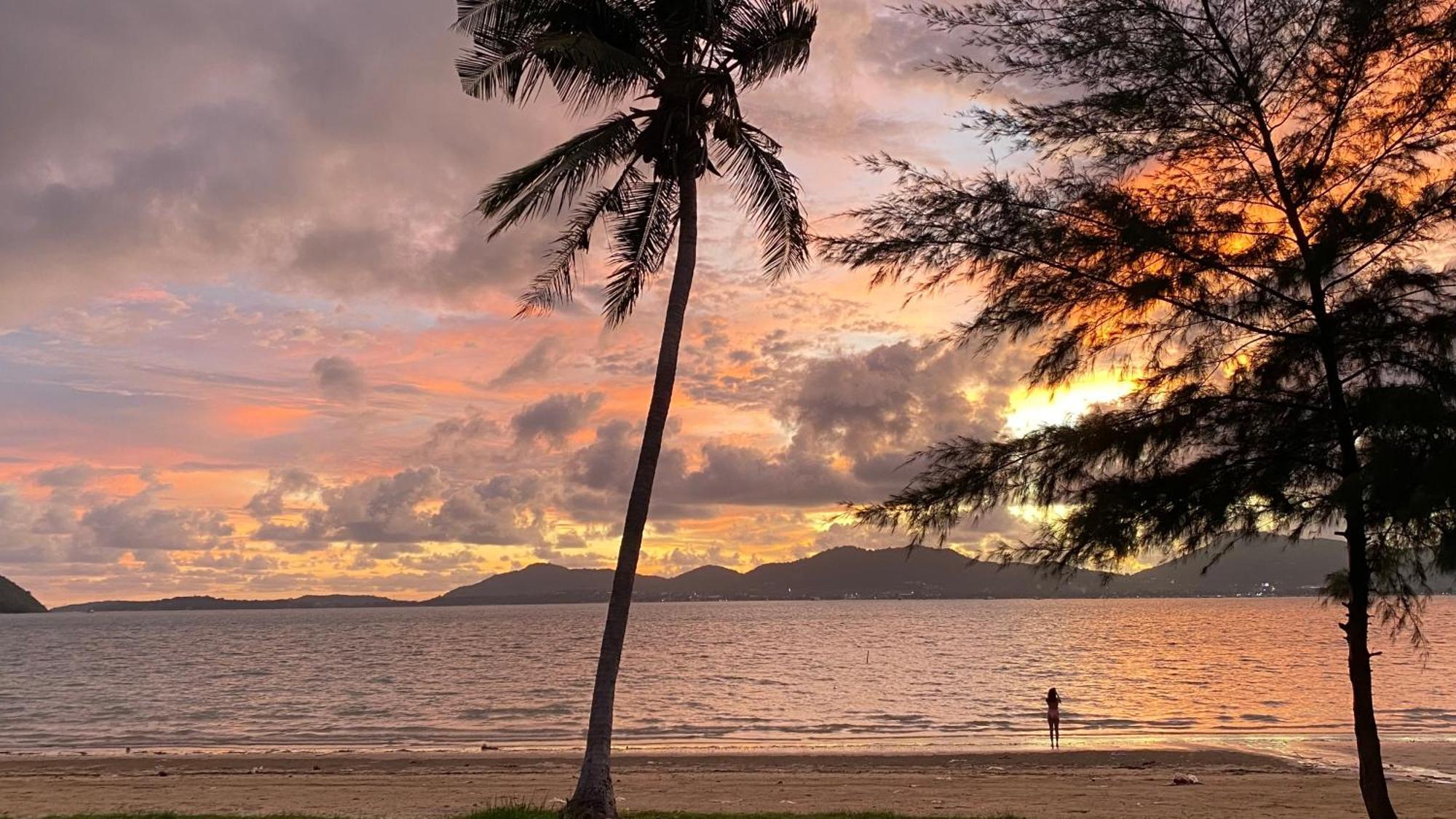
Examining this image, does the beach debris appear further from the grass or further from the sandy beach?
the grass

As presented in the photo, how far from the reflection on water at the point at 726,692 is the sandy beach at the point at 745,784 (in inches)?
288

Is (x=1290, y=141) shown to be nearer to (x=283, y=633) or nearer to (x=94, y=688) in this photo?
(x=94, y=688)

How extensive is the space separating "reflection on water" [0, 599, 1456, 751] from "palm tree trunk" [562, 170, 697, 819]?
92.7ft

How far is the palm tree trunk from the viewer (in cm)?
1400

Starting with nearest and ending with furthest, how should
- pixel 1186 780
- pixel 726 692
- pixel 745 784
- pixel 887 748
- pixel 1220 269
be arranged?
1. pixel 1220 269
2. pixel 1186 780
3. pixel 745 784
4. pixel 887 748
5. pixel 726 692

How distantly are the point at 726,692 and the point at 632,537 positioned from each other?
2060 inches

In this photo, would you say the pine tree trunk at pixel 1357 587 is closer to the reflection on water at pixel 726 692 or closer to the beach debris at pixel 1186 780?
the beach debris at pixel 1186 780

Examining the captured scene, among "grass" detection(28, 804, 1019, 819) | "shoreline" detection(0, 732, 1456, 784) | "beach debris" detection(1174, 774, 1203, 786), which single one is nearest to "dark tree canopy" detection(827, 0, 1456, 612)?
"grass" detection(28, 804, 1019, 819)

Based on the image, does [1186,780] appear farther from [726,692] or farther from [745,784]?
[726,692]

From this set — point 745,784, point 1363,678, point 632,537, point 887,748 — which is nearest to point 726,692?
point 887,748

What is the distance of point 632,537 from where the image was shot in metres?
14.4

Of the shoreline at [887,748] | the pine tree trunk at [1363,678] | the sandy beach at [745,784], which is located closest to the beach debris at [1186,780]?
the sandy beach at [745,784]

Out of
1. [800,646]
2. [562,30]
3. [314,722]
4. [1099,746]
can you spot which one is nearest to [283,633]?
[800,646]

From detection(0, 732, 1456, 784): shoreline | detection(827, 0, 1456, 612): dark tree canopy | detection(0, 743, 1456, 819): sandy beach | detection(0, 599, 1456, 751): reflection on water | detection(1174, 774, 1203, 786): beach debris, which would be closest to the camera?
detection(827, 0, 1456, 612): dark tree canopy
